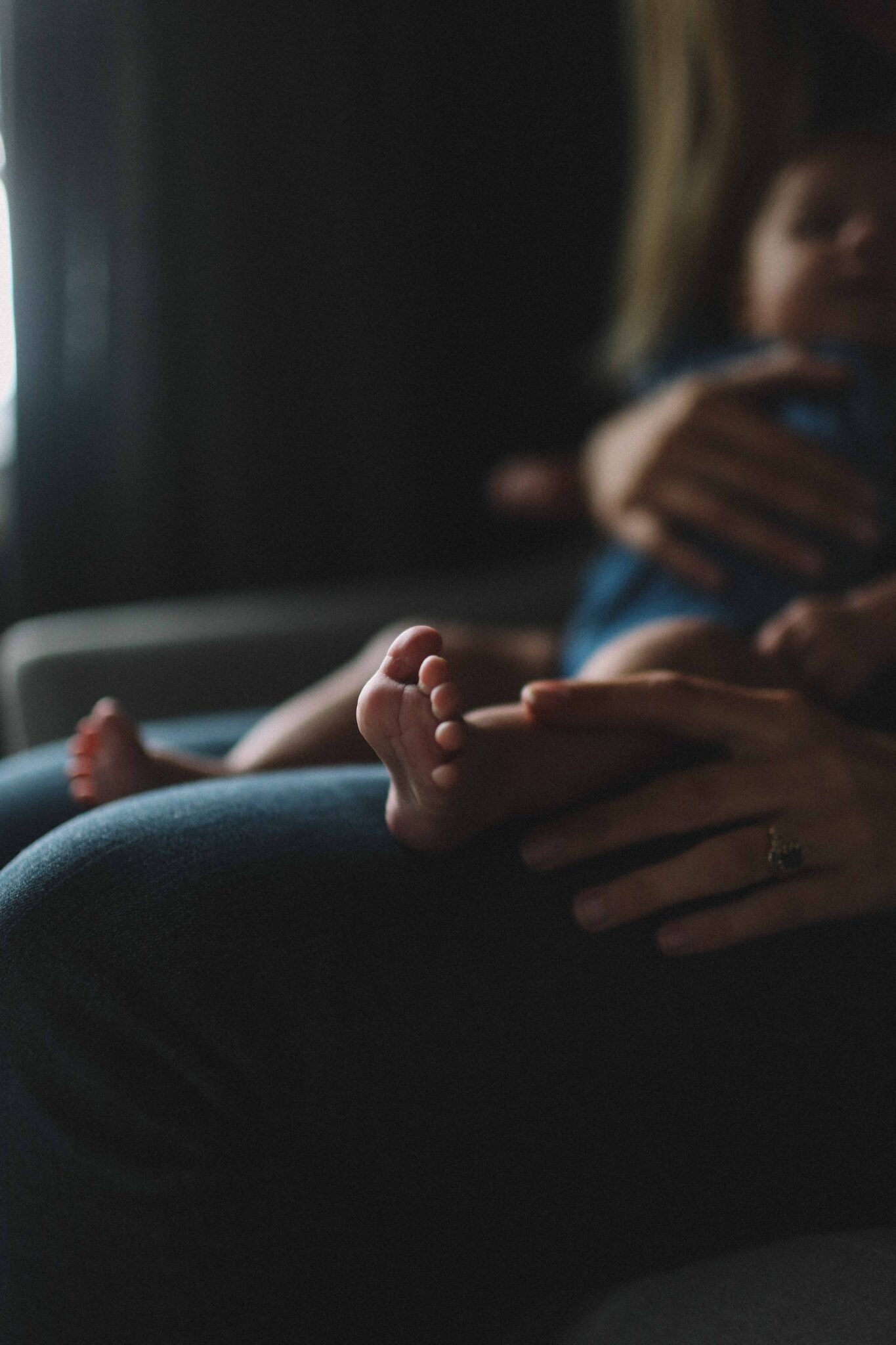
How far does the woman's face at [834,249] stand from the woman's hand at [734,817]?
0.51m

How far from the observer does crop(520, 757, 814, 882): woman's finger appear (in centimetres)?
49

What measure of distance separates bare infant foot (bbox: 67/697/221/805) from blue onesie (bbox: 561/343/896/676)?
339 mm

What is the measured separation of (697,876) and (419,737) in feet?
0.44

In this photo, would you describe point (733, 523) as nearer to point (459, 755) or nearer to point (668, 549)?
point (668, 549)

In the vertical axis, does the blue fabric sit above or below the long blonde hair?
below

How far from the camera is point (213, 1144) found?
418 mm

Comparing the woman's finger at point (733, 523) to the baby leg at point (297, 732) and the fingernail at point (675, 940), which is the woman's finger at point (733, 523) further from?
the fingernail at point (675, 940)

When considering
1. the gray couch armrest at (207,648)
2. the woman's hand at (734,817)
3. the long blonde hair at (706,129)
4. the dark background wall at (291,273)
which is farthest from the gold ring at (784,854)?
the dark background wall at (291,273)

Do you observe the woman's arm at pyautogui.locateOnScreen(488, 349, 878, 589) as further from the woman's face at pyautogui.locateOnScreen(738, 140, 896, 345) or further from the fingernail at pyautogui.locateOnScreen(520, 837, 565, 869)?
the fingernail at pyautogui.locateOnScreen(520, 837, 565, 869)

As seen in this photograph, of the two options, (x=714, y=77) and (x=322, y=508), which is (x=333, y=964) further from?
(x=322, y=508)

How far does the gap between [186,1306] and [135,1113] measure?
72 millimetres

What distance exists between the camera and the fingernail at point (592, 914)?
1.53 ft

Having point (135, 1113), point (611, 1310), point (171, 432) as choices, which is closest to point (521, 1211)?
point (611, 1310)

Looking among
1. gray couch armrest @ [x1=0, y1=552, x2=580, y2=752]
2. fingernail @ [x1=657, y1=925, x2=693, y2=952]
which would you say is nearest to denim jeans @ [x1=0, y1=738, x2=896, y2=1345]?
fingernail @ [x1=657, y1=925, x2=693, y2=952]
